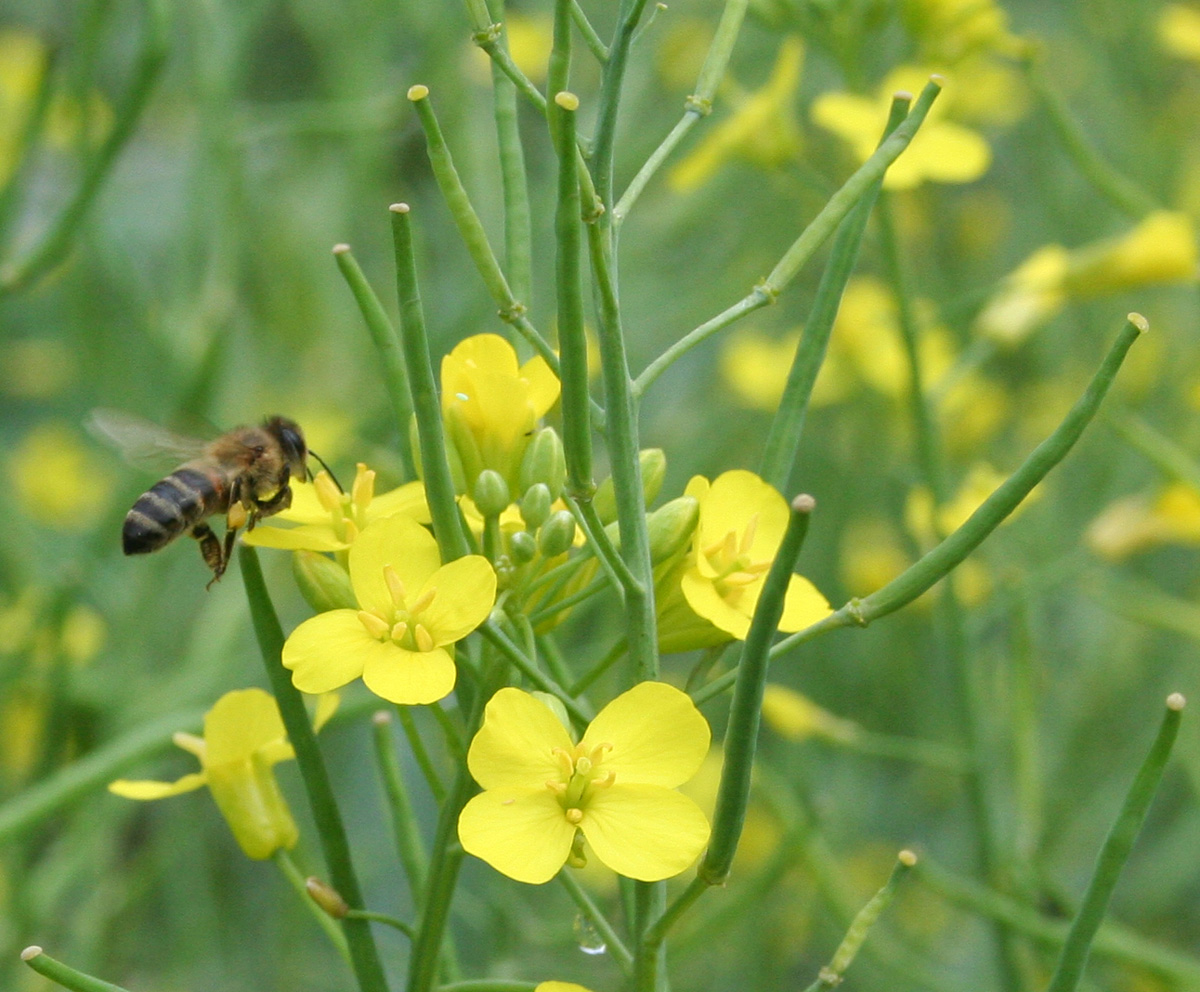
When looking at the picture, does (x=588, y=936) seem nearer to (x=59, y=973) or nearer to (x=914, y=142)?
(x=59, y=973)

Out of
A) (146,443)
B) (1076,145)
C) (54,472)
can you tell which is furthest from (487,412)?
(54,472)

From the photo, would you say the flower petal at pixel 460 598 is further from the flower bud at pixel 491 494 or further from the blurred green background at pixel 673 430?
the blurred green background at pixel 673 430

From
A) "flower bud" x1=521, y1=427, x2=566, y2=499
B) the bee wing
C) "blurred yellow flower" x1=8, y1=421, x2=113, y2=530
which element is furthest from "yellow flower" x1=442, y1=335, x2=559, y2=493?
"blurred yellow flower" x1=8, y1=421, x2=113, y2=530

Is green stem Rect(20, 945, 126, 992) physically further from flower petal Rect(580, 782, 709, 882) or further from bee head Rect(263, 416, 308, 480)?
bee head Rect(263, 416, 308, 480)

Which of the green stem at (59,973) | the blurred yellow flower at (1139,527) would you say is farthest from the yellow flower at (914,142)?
the green stem at (59,973)

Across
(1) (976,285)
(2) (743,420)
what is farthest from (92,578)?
(1) (976,285)
